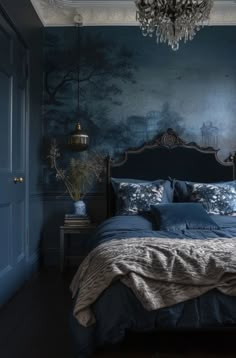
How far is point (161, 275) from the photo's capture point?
2174 millimetres

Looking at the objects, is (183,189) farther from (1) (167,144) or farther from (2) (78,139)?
(2) (78,139)

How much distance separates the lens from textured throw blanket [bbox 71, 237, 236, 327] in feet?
7.00

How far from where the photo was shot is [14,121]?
3.66 meters

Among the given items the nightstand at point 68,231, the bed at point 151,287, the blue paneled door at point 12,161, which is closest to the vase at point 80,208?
the nightstand at point 68,231

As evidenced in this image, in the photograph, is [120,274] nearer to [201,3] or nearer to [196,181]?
[201,3]

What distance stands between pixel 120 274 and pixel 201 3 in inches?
92.1

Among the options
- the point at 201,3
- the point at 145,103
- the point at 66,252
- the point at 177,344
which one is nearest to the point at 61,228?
the point at 66,252

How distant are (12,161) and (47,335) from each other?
1.61 meters

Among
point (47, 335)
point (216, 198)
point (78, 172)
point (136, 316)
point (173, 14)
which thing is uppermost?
point (173, 14)

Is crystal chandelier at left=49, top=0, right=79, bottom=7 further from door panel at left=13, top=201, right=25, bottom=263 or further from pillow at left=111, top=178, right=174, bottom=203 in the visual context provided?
door panel at left=13, top=201, right=25, bottom=263

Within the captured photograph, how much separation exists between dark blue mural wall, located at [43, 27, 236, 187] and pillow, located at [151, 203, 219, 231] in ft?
5.00

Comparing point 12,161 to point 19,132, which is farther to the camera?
point 19,132

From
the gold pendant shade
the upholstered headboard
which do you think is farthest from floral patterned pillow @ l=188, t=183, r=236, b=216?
the gold pendant shade

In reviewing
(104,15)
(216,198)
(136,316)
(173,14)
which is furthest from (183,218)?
(104,15)
